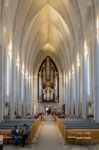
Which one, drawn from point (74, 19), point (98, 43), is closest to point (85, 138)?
point (98, 43)

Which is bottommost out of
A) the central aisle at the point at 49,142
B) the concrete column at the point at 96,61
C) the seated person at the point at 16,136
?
the central aisle at the point at 49,142

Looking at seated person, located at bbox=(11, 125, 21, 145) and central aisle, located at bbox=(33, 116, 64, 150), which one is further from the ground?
seated person, located at bbox=(11, 125, 21, 145)

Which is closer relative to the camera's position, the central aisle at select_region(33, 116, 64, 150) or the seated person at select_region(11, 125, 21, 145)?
the central aisle at select_region(33, 116, 64, 150)

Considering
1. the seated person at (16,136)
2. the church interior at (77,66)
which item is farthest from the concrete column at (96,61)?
the seated person at (16,136)

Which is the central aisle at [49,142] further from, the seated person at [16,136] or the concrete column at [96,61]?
the concrete column at [96,61]

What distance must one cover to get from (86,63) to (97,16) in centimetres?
Answer: 1113

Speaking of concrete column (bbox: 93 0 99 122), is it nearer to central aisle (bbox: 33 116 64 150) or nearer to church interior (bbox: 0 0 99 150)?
church interior (bbox: 0 0 99 150)

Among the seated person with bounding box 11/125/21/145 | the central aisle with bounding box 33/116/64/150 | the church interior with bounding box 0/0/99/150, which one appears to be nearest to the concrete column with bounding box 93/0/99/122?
the church interior with bounding box 0/0/99/150

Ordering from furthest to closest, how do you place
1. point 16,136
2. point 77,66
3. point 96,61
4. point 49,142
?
point 77,66 → point 96,61 → point 49,142 → point 16,136

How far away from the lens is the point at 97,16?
27.4 meters

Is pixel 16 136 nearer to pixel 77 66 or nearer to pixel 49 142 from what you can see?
pixel 49 142

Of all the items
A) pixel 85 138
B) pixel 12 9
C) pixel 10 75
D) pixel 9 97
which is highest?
pixel 12 9

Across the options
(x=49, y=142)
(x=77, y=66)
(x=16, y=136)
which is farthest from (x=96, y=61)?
(x=77, y=66)

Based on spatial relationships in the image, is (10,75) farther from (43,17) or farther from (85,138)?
(85,138)
